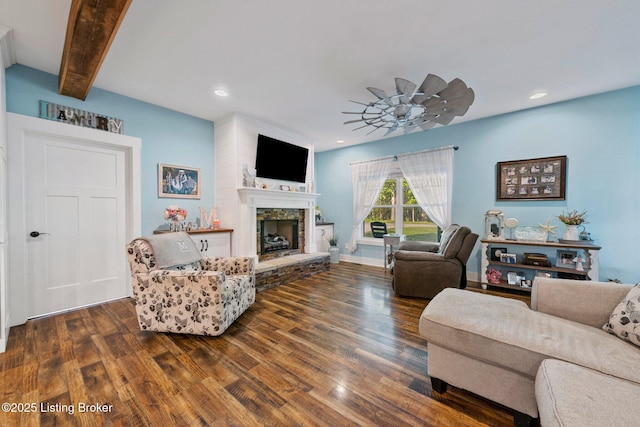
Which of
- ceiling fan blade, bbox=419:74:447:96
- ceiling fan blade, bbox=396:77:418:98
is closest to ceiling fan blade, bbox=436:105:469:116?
ceiling fan blade, bbox=419:74:447:96

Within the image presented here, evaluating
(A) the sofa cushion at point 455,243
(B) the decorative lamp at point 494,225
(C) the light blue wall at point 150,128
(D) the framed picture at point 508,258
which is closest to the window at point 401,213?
(B) the decorative lamp at point 494,225

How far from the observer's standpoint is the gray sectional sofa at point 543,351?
0.97m

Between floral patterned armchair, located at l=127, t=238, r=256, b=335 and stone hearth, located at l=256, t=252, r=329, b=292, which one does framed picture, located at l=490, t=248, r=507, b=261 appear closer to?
stone hearth, located at l=256, t=252, r=329, b=292

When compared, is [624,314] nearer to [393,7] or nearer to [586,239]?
[393,7]

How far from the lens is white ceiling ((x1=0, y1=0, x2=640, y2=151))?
184 cm

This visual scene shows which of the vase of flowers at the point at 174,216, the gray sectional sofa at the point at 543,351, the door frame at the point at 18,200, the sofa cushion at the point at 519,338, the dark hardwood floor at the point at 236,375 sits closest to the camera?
the gray sectional sofa at the point at 543,351

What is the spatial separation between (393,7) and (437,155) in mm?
3057

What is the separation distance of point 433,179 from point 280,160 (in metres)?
2.79

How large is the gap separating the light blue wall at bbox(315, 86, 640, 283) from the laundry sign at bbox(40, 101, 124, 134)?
188 inches

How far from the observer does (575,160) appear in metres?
3.37

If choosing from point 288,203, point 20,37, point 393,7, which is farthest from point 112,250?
Result: point 393,7

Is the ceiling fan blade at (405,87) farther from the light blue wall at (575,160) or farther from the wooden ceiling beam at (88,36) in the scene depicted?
the light blue wall at (575,160)

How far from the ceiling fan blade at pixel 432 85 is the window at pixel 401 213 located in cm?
295

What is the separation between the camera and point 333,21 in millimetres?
1949
